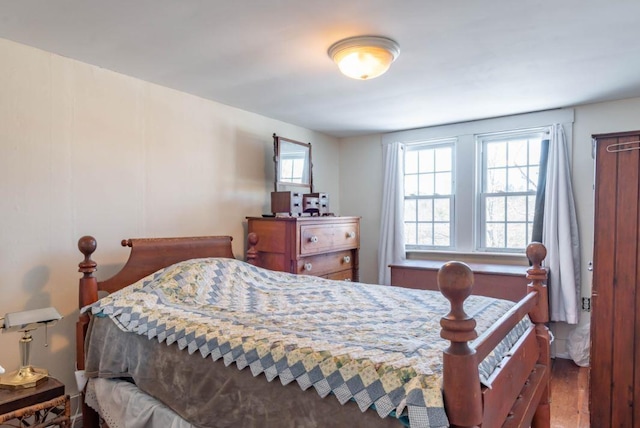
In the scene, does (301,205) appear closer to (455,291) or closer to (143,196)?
(143,196)

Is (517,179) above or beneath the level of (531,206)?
above

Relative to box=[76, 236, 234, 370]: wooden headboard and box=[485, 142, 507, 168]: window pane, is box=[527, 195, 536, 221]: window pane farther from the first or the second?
box=[76, 236, 234, 370]: wooden headboard

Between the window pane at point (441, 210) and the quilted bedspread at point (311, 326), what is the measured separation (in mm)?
2117

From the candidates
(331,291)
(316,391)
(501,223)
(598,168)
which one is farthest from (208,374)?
(501,223)

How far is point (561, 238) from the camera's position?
136 inches

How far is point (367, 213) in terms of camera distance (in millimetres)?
4734

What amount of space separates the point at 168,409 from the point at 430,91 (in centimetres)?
271

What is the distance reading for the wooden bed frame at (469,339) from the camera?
3.32 ft

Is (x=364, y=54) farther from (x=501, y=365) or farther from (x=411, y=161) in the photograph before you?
(x=411, y=161)

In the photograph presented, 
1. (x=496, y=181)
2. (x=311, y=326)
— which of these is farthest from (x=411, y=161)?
(x=311, y=326)

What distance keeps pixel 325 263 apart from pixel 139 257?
1612mm

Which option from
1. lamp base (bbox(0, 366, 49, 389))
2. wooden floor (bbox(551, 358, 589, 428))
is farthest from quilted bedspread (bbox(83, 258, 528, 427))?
wooden floor (bbox(551, 358, 589, 428))

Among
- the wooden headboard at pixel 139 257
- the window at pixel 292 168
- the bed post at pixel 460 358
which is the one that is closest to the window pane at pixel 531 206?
the window at pixel 292 168

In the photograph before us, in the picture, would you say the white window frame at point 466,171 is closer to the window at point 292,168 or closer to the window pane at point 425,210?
the window pane at point 425,210
